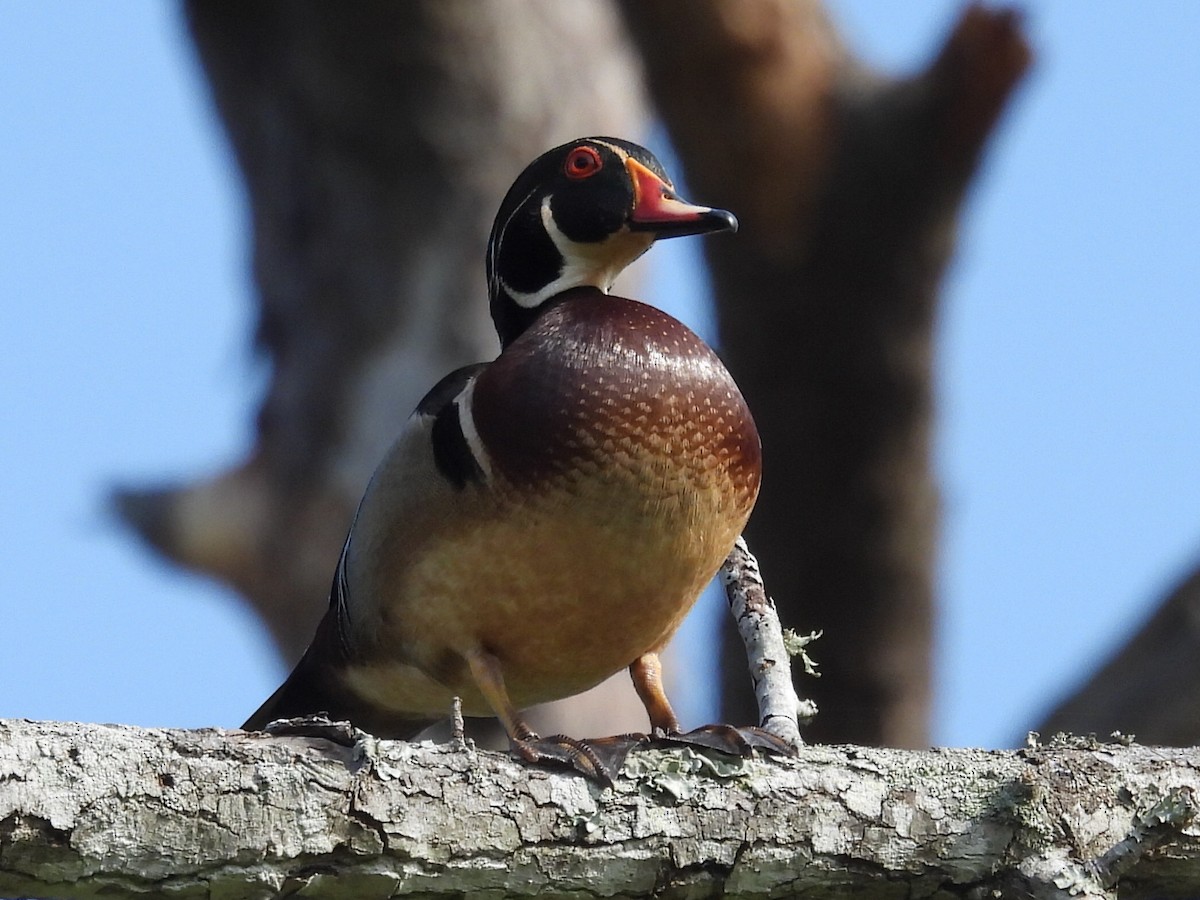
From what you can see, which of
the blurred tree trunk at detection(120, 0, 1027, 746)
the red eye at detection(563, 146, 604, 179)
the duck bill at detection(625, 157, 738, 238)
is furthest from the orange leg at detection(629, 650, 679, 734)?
the blurred tree trunk at detection(120, 0, 1027, 746)

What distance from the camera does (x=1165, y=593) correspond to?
16.0ft

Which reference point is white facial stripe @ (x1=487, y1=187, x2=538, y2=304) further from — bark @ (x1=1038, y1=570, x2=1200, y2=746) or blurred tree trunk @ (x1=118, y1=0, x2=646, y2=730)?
blurred tree trunk @ (x1=118, y1=0, x2=646, y2=730)

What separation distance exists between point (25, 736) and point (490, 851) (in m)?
0.60

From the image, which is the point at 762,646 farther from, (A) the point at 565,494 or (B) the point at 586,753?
(B) the point at 586,753

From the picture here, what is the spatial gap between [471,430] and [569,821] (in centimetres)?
82

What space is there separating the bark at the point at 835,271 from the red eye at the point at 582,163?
116cm

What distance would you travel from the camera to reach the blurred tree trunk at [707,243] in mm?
4785

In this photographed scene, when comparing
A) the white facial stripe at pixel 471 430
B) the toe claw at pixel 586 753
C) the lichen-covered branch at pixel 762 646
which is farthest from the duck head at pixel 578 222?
the toe claw at pixel 586 753

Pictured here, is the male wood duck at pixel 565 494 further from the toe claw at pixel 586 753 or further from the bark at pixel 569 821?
the bark at pixel 569 821

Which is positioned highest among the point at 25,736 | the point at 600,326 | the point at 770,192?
the point at 770,192

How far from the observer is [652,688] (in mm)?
3291

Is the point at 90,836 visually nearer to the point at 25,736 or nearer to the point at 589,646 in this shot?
the point at 25,736

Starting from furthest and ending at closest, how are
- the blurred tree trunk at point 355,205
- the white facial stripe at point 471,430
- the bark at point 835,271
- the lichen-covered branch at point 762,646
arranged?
the blurred tree trunk at point 355,205 → the bark at point 835,271 → the white facial stripe at point 471,430 → the lichen-covered branch at point 762,646

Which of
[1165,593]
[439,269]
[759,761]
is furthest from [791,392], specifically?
[759,761]
